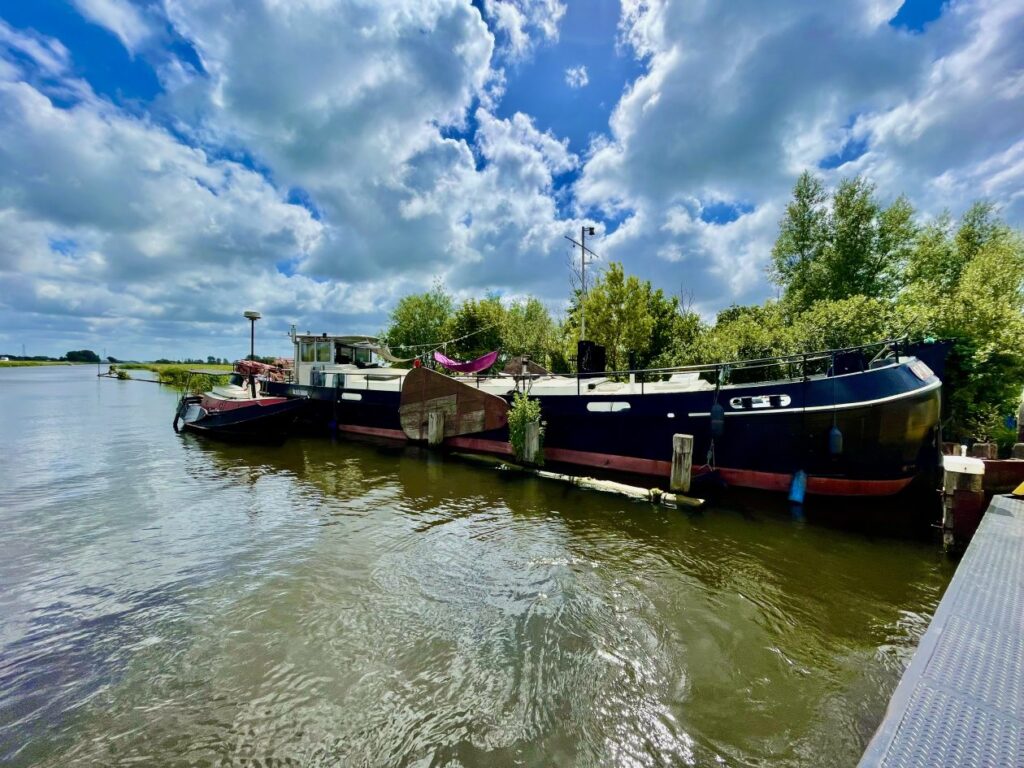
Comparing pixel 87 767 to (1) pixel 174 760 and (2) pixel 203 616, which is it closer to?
(1) pixel 174 760

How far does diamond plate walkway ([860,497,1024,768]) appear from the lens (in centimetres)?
179

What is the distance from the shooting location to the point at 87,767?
281 cm

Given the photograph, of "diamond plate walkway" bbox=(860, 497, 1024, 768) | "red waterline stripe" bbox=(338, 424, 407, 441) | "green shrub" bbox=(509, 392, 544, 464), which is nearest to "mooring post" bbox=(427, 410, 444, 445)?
"red waterline stripe" bbox=(338, 424, 407, 441)

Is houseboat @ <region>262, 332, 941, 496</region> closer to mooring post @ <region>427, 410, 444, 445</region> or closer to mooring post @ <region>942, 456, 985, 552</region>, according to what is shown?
mooring post @ <region>427, 410, 444, 445</region>

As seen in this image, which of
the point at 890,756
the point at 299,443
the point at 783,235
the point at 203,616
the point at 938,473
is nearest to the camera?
the point at 890,756

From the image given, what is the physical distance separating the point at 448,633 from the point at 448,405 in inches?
348

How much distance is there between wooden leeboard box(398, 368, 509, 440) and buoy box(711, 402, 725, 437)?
17.1 ft

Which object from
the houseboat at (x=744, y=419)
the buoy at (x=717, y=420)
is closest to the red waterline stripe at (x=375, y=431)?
the houseboat at (x=744, y=419)

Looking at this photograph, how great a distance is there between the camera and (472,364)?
15.5 m

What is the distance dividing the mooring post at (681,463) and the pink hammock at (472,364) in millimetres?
7414

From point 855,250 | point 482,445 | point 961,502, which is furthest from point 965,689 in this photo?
point 855,250

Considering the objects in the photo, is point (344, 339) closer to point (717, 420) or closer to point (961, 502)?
point (717, 420)

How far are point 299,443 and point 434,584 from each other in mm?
12814

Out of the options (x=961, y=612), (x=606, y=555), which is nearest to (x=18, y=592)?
(x=606, y=555)
